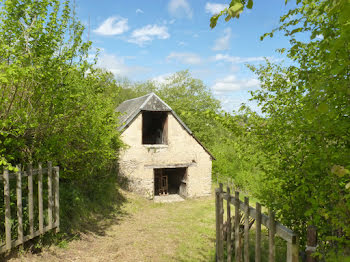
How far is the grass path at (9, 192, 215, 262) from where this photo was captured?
7.13 m

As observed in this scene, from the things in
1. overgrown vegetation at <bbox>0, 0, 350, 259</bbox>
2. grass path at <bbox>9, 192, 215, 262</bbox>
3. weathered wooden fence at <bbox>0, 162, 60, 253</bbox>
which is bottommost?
grass path at <bbox>9, 192, 215, 262</bbox>

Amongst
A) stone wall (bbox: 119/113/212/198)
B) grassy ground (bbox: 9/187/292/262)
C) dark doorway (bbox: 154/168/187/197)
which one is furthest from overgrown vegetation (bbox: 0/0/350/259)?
dark doorway (bbox: 154/168/187/197)

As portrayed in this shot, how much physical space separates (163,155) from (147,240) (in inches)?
282

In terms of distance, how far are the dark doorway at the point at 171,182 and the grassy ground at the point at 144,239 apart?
4.03m

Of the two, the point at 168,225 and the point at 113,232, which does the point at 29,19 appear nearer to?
the point at 113,232

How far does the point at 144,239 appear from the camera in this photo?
878 centimetres

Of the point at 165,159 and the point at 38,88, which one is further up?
the point at 38,88

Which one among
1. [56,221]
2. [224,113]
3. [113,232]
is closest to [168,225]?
[113,232]

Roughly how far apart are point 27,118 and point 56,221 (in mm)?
3084

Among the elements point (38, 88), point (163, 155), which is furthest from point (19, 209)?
point (163, 155)

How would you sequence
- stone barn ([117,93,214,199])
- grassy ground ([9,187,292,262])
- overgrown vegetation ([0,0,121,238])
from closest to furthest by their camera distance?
overgrown vegetation ([0,0,121,238])
grassy ground ([9,187,292,262])
stone barn ([117,93,214,199])

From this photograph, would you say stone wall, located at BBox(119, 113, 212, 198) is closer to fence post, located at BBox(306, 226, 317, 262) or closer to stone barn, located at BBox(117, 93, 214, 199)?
stone barn, located at BBox(117, 93, 214, 199)

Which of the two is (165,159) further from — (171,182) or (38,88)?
(38,88)

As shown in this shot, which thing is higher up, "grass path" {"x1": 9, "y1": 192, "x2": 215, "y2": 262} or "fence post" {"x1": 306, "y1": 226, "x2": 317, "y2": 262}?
"fence post" {"x1": 306, "y1": 226, "x2": 317, "y2": 262}
